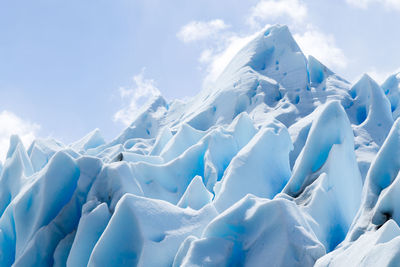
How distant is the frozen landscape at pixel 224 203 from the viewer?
12.3ft

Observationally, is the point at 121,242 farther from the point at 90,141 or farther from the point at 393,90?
the point at 393,90

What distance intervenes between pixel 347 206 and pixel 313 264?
9.15 feet

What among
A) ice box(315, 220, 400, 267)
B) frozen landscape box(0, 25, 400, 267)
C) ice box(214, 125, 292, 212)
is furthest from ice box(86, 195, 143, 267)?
ice box(315, 220, 400, 267)

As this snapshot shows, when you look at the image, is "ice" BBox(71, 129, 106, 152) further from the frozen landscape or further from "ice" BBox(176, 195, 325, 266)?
"ice" BBox(176, 195, 325, 266)

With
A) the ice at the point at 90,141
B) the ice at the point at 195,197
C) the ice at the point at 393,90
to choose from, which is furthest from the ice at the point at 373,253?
the ice at the point at 90,141

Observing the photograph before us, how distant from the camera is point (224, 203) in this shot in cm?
638

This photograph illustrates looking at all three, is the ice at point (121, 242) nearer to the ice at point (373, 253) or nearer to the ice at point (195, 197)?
the ice at point (195, 197)

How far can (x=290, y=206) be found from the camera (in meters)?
4.05

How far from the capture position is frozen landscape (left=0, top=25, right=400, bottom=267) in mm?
3760

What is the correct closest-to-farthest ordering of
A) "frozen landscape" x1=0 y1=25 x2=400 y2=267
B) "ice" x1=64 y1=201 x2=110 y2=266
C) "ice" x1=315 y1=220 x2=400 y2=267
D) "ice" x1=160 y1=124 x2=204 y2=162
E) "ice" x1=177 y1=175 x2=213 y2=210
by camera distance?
"ice" x1=315 y1=220 x2=400 y2=267 < "frozen landscape" x1=0 y1=25 x2=400 y2=267 < "ice" x1=64 y1=201 x2=110 y2=266 < "ice" x1=177 y1=175 x2=213 y2=210 < "ice" x1=160 y1=124 x2=204 y2=162

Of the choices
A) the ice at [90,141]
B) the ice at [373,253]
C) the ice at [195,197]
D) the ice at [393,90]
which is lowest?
the ice at [90,141]

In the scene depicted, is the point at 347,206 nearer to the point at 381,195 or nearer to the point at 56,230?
the point at 381,195

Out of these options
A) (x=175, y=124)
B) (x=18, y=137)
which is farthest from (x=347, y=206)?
(x=175, y=124)

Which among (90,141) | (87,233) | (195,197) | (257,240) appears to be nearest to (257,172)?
(195,197)
